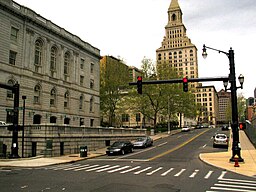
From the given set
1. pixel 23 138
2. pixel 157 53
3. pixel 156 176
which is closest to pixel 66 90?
pixel 23 138

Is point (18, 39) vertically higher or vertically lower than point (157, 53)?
lower

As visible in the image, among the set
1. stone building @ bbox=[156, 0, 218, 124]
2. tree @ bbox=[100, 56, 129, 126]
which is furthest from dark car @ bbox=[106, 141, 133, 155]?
stone building @ bbox=[156, 0, 218, 124]

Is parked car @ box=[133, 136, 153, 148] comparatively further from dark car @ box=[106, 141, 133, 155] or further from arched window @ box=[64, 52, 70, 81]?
arched window @ box=[64, 52, 70, 81]

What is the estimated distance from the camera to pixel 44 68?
47.6 meters

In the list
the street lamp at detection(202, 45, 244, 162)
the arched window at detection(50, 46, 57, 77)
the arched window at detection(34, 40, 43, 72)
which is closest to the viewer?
the street lamp at detection(202, 45, 244, 162)

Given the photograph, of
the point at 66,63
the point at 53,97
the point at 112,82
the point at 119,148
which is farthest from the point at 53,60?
the point at 119,148

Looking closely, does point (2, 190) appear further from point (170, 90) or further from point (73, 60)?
point (170, 90)

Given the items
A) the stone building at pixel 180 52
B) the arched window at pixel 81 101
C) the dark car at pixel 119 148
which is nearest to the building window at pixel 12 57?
the arched window at pixel 81 101

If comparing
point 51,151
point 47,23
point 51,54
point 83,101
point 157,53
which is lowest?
point 51,151

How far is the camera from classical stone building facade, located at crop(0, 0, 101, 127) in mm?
40562

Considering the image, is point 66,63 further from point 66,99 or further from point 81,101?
point 81,101

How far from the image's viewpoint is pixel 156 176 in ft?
50.3

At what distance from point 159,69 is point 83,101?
2336cm

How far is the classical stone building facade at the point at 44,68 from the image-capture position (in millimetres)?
40562
